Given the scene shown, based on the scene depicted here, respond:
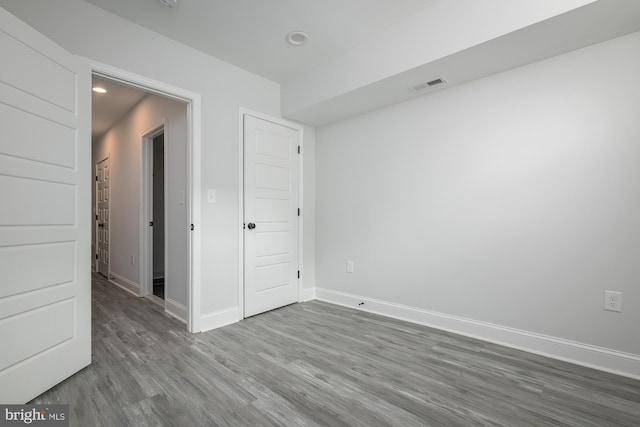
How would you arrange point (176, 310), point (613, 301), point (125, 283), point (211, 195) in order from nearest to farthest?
point (613, 301) < point (211, 195) < point (176, 310) < point (125, 283)

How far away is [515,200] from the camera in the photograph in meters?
2.47

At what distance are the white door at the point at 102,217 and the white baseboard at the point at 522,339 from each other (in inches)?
182

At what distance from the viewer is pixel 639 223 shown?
2.01 meters

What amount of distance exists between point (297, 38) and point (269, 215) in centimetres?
178

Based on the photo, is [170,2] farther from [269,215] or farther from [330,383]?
[330,383]

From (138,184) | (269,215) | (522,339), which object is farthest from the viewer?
(138,184)

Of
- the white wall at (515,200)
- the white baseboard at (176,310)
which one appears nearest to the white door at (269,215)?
the white baseboard at (176,310)

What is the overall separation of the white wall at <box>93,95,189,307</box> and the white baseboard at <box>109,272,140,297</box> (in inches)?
1.3

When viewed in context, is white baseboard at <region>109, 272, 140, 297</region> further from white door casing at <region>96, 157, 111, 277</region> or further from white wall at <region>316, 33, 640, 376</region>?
white wall at <region>316, 33, 640, 376</region>

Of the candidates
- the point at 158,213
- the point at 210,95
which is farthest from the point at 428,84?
the point at 158,213

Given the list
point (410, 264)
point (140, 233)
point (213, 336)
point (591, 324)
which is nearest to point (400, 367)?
point (410, 264)

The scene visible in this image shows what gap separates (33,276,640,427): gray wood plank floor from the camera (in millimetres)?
1605

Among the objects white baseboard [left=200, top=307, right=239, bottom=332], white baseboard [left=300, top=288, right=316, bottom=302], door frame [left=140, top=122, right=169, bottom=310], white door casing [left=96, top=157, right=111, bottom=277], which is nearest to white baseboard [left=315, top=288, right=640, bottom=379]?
white baseboard [left=300, top=288, right=316, bottom=302]

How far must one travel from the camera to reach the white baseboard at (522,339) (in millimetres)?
2045
